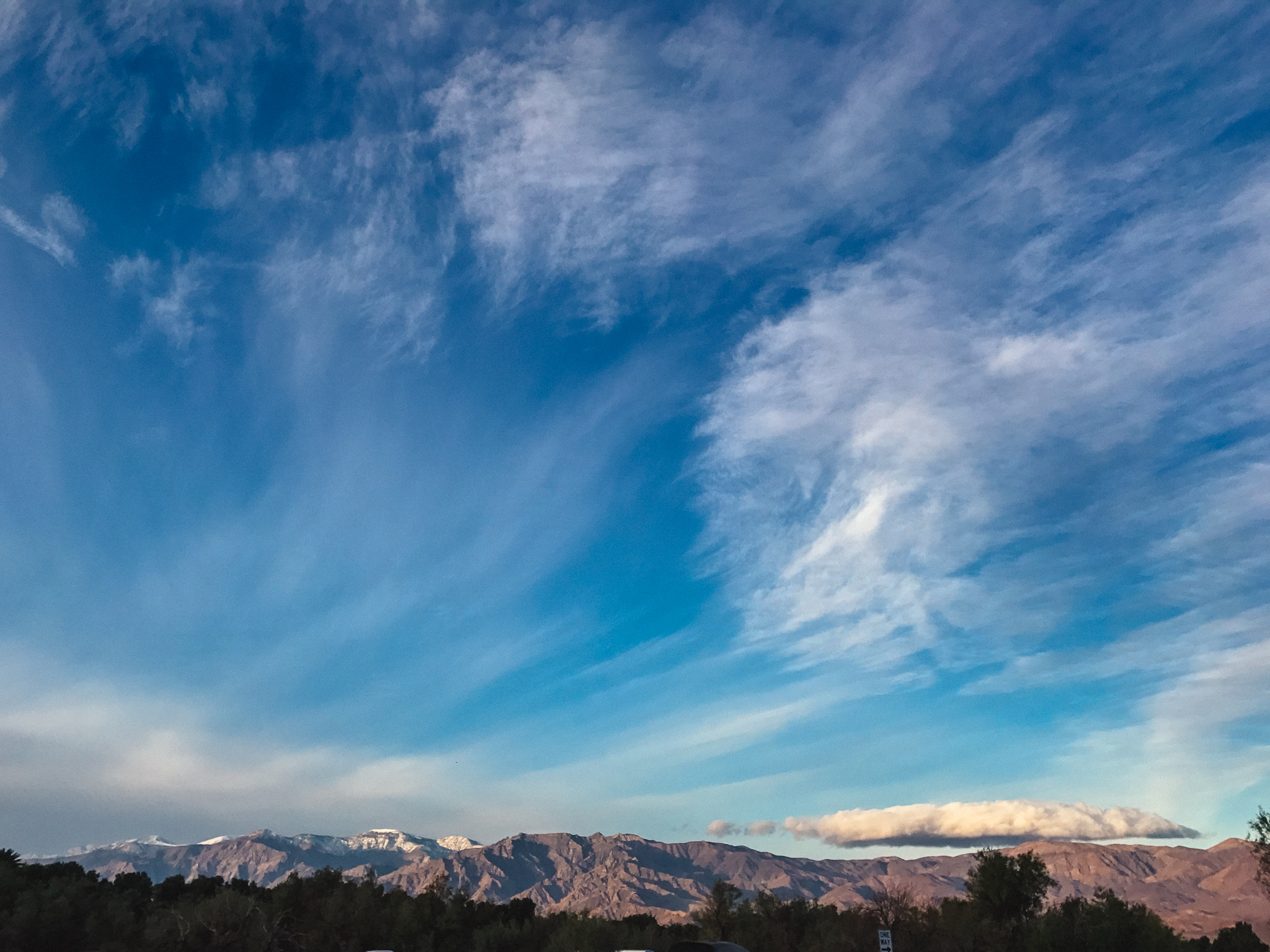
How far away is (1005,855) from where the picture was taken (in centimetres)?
6147

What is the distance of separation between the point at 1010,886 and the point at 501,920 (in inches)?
1513

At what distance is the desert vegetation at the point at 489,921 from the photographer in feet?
168

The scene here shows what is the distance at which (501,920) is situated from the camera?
222 feet

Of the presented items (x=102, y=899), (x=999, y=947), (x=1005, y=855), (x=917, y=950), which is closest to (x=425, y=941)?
(x=102, y=899)

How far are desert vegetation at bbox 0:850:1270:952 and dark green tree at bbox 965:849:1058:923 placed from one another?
10cm

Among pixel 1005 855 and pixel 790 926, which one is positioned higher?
pixel 1005 855

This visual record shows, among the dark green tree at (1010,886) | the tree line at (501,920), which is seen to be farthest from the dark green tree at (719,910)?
the dark green tree at (1010,886)

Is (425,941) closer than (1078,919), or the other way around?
(1078,919)

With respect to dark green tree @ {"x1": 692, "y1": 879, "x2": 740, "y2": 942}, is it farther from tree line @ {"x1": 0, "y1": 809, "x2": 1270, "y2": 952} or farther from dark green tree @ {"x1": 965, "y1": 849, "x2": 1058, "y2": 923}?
dark green tree @ {"x1": 965, "y1": 849, "x2": 1058, "y2": 923}

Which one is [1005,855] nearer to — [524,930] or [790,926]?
[790,926]

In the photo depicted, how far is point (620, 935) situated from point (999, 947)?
2525 centimetres

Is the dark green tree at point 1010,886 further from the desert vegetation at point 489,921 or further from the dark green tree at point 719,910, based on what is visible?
the dark green tree at point 719,910

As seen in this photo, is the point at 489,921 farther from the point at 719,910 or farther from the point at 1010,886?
the point at 1010,886

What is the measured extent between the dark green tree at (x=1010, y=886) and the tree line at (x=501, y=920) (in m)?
0.09
